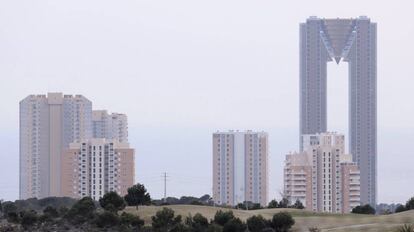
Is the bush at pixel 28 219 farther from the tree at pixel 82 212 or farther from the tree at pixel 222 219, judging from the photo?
the tree at pixel 222 219

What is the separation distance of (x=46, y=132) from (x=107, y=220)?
55.9 metres

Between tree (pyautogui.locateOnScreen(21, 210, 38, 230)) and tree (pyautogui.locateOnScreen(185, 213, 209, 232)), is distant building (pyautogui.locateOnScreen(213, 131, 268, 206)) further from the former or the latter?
tree (pyautogui.locateOnScreen(185, 213, 209, 232))

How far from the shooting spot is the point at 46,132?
89125mm

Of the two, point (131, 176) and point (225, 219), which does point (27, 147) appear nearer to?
point (131, 176)

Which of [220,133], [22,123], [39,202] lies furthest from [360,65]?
[39,202]

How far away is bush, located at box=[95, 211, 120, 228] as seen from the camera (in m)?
34.1

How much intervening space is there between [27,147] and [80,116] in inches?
Result: 195

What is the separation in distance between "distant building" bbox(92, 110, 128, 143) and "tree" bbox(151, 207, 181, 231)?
56.3 metres

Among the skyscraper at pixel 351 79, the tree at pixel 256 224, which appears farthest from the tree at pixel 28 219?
the skyscraper at pixel 351 79

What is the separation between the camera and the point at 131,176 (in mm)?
74938

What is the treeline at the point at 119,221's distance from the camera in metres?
32.2

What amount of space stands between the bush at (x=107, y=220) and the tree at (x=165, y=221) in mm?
1199

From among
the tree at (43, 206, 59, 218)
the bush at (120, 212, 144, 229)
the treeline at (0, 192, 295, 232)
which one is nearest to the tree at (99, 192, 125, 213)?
the treeline at (0, 192, 295, 232)

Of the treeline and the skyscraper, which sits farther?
the skyscraper
